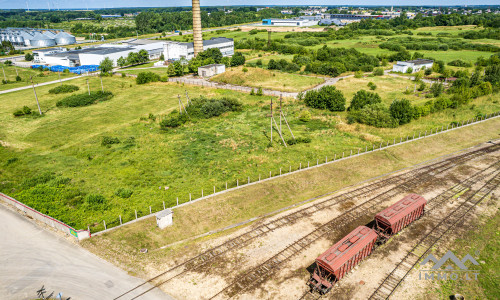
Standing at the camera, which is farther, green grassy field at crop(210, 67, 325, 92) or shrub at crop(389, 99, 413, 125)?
green grassy field at crop(210, 67, 325, 92)

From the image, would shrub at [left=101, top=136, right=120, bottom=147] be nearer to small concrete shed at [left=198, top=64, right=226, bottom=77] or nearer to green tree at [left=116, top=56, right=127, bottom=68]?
small concrete shed at [left=198, top=64, right=226, bottom=77]

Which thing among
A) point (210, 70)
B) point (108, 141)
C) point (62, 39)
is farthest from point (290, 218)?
point (62, 39)

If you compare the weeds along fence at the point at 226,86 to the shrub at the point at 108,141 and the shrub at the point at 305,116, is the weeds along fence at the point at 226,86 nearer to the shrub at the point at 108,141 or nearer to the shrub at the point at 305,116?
the shrub at the point at 305,116

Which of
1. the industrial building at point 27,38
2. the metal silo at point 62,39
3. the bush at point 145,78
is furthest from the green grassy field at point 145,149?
the metal silo at point 62,39

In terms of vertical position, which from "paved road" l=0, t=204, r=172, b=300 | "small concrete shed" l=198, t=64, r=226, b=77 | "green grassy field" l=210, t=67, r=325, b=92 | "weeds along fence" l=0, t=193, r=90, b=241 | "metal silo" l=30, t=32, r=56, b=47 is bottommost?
"paved road" l=0, t=204, r=172, b=300

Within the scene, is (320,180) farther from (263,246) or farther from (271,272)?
(271,272)

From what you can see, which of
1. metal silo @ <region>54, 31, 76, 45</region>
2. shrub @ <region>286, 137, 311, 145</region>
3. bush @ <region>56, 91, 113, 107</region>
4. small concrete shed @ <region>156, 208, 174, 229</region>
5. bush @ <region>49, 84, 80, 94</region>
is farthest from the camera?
metal silo @ <region>54, 31, 76, 45</region>

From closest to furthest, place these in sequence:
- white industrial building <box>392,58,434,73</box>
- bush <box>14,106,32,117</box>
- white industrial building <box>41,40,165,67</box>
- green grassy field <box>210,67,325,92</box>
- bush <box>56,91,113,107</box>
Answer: bush <box>14,106,32,117</box> → bush <box>56,91,113,107</box> → green grassy field <box>210,67,325,92</box> → white industrial building <box>392,58,434,73</box> → white industrial building <box>41,40,165,67</box>

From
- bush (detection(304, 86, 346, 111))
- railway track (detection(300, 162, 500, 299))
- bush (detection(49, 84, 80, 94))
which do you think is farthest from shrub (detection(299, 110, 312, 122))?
bush (detection(49, 84, 80, 94))
